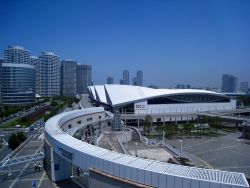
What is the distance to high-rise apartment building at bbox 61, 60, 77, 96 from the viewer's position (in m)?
133

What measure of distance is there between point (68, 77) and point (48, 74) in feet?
58.4

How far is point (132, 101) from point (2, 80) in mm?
52980

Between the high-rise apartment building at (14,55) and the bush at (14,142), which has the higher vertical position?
the high-rise apartment building at (14,55)

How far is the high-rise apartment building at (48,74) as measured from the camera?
11694cm

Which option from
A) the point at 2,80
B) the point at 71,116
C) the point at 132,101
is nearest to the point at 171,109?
the point at 132,101

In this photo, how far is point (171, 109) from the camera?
5262cm

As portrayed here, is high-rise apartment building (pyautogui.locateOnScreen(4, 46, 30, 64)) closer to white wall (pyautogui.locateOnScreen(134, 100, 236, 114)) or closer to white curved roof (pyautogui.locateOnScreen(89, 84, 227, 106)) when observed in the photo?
white curved roof (pyautogui.locateOnScreen(89, 84, 227, 106))

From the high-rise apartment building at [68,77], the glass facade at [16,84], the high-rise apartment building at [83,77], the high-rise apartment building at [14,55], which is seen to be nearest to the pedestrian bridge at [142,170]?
the glass facade at [16,84]

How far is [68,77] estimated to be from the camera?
135 m

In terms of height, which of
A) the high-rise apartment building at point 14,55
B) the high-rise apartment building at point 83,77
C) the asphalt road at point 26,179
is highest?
the high-rise apartment building at point 14,55

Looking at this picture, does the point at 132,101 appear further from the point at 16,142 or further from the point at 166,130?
the point at 16,142

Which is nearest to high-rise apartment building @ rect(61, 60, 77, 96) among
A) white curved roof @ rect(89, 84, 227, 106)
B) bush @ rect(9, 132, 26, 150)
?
white curved roof @ rect(89, 84, 227, 106)

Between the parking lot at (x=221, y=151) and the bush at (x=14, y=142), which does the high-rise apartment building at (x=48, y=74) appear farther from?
the parking lot at (x=221, y=151)

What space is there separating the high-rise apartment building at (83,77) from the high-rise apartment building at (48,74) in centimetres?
1974
